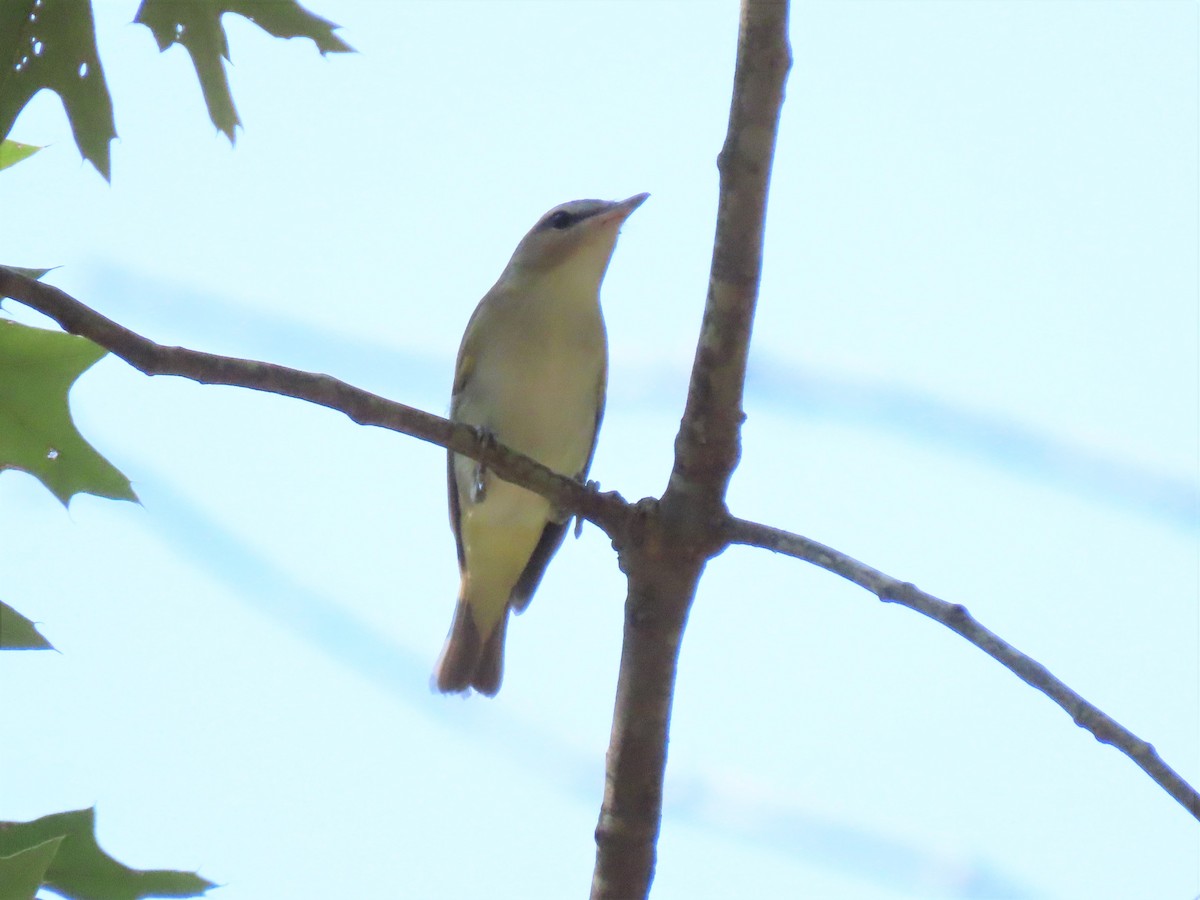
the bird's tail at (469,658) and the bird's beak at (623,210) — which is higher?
the bird's beak at (623,210)

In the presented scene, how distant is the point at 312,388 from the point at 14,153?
1.10 meters

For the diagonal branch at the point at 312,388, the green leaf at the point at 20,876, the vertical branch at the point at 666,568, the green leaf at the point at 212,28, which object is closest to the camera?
the green leaf at the point at 20,876

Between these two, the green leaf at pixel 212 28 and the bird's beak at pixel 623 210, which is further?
the bird's beak at pixel 623 210

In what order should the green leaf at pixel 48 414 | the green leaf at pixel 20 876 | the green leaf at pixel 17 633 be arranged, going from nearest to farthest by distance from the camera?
the green leaf at pixel 20 876
the green leaf at pixel 17 633
the green leaf at pixel 48 414

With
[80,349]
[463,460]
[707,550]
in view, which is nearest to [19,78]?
[80,349]

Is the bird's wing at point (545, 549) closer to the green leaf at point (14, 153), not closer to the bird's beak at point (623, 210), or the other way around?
the bird's beak at point (623, 210)

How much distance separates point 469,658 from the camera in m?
6.81

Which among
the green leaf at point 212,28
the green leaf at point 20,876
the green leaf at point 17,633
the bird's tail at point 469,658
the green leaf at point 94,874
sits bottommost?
the green leaf at point 20,876

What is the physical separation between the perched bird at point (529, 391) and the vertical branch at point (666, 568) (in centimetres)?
251

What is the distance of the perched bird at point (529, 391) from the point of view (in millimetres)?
6074

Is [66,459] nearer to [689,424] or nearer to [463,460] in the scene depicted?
[689,424]

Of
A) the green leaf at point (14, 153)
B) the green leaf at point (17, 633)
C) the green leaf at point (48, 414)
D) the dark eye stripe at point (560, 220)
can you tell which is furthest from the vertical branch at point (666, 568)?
the dark eye stripe at point (560, 220)

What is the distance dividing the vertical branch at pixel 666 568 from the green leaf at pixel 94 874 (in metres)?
1.08

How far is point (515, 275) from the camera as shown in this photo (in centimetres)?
650
